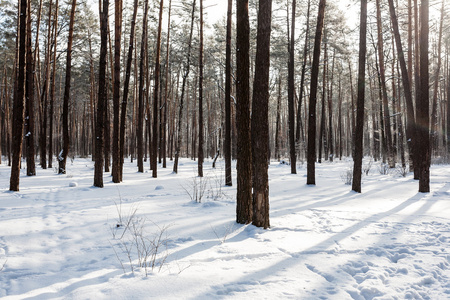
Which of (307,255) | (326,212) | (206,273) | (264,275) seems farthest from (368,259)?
(326,212)

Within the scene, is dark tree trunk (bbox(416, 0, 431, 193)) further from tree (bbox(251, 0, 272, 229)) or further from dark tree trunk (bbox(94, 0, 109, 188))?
dark tree trunk (bbox(94, 0, 109, 188))

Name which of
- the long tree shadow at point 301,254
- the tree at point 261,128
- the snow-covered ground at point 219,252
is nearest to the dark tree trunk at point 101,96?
the snow-covered ground at point 219,252

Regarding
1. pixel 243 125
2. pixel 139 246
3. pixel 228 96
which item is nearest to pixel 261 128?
pixel 243 125

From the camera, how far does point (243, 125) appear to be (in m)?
4.74

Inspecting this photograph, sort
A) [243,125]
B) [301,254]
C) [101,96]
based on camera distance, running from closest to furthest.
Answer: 1. [301,254]
2. [243,125]
3. [101,96]

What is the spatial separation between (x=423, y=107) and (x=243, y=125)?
23.3ft

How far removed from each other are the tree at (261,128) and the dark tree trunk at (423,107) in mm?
6652

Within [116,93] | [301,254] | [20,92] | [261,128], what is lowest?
[301,254]

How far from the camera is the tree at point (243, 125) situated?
4.65 meters

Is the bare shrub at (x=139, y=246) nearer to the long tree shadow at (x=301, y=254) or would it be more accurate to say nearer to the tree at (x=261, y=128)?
the long tree shadow at (x=301, y=254)

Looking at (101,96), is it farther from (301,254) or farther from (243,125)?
(301,254)

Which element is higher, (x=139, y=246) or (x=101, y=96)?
(x=101, y=96)

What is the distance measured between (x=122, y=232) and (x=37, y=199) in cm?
392

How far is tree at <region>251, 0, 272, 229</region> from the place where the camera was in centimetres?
438
